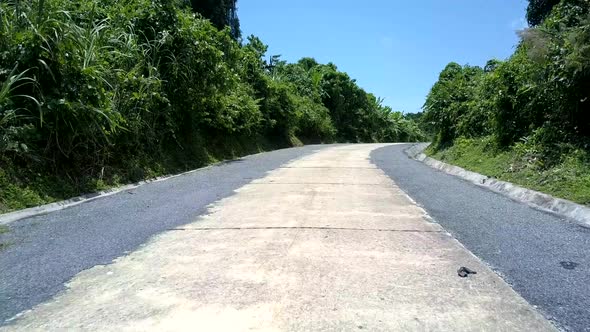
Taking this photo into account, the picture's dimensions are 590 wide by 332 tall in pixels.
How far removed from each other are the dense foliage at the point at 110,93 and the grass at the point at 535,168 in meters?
8.60

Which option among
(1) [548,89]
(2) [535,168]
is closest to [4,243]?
(2) [535,168]

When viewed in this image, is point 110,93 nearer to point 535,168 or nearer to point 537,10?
point 535,168

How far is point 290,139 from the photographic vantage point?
112 feet

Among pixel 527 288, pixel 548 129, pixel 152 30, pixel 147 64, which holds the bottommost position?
pixel 527 288

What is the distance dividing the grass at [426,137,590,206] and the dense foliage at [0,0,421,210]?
860 centimetres

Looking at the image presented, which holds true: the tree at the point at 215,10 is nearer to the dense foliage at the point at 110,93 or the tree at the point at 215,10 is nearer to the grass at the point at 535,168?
the dense foliage at the point at 110,93

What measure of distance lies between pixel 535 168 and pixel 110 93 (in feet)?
31.5

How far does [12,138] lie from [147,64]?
606cm

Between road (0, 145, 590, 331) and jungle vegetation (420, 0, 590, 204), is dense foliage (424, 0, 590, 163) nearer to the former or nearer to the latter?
jungle vegetation (420, 0, 590, 204)

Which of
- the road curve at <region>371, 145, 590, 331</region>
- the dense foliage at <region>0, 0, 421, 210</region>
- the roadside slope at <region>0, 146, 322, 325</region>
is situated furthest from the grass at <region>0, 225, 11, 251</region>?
the road curve at <region>371, 145, 590, 331</region>

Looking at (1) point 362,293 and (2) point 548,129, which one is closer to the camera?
(1) point 362,293

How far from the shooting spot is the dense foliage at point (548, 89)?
10.2m

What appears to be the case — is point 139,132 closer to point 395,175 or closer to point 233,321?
point 395,175

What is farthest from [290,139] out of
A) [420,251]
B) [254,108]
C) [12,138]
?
[420,251]
